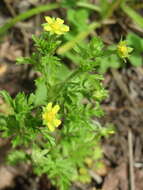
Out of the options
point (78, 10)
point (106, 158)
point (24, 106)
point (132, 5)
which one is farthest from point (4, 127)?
point (132, 5)

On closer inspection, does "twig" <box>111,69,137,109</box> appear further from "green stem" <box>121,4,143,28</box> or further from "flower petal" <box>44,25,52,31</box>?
"flower petal" <box>44,25,52,31</box>

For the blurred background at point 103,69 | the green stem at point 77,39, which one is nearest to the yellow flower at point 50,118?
the blurred background at point 103,69

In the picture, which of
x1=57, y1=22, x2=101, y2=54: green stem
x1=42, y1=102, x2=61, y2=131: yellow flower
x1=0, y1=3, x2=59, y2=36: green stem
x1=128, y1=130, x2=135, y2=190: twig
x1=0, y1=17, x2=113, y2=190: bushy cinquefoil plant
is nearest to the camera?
x1=42, y1=102, x2=61, y2=131: yellow flower

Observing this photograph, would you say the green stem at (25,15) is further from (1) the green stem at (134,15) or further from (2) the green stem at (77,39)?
(1) the green stem at (134,15)

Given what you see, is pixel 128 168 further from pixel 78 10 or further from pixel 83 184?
pixel 78 10

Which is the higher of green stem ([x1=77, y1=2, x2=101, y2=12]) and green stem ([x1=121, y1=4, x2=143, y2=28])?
green stem ([x1=77, y1=2, x2=101, y2=12])

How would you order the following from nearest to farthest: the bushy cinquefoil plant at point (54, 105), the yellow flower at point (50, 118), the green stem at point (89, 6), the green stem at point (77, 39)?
the yellow flower at point (50, 118) < the bushy cinquefoil plant at point (54, 105) < the green stem at point (77, 39) < the green stem at point (89, 6)

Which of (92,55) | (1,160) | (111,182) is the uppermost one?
(92,55)

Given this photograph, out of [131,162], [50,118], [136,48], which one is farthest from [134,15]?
[50,118]

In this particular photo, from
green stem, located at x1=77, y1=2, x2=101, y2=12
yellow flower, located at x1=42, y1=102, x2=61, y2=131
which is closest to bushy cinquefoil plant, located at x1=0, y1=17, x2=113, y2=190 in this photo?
yellow flower, located at x1=42, y1=102, x2=61, y2=131
